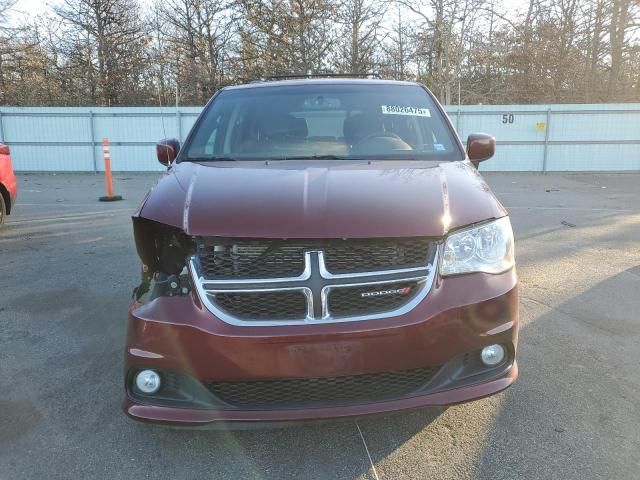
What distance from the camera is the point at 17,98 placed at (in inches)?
943

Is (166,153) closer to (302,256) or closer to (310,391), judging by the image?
(302,256)

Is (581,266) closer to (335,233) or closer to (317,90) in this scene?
(317,90)

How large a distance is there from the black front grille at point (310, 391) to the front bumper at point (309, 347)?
36 mm

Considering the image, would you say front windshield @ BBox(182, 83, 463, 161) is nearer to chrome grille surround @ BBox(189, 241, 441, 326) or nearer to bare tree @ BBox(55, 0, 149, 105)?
chrome grille surround @ BBox(189, 241, 441, 326)

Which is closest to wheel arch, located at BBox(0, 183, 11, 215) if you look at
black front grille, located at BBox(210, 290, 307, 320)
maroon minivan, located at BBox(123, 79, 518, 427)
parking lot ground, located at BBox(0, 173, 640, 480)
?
parking lot ground, located at BBox(0, 173, 640, 480)

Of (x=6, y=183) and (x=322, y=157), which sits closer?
(x=322, y=157)

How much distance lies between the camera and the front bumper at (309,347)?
2012 millimetres

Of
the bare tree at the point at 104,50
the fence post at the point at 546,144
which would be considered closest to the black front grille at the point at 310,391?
the fence post at the point at 546,144

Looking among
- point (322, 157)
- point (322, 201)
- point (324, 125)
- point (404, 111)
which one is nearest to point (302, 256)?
point (322, 201)

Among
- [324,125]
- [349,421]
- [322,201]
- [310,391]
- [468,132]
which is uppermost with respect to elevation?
[468,132]

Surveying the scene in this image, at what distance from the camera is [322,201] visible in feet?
7.46

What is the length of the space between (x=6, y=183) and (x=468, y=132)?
13368 mm

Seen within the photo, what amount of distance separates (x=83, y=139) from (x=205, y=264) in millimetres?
17096

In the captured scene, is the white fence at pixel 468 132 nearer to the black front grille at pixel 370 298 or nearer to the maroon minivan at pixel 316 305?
the maroon minivan at pixel 316 305
